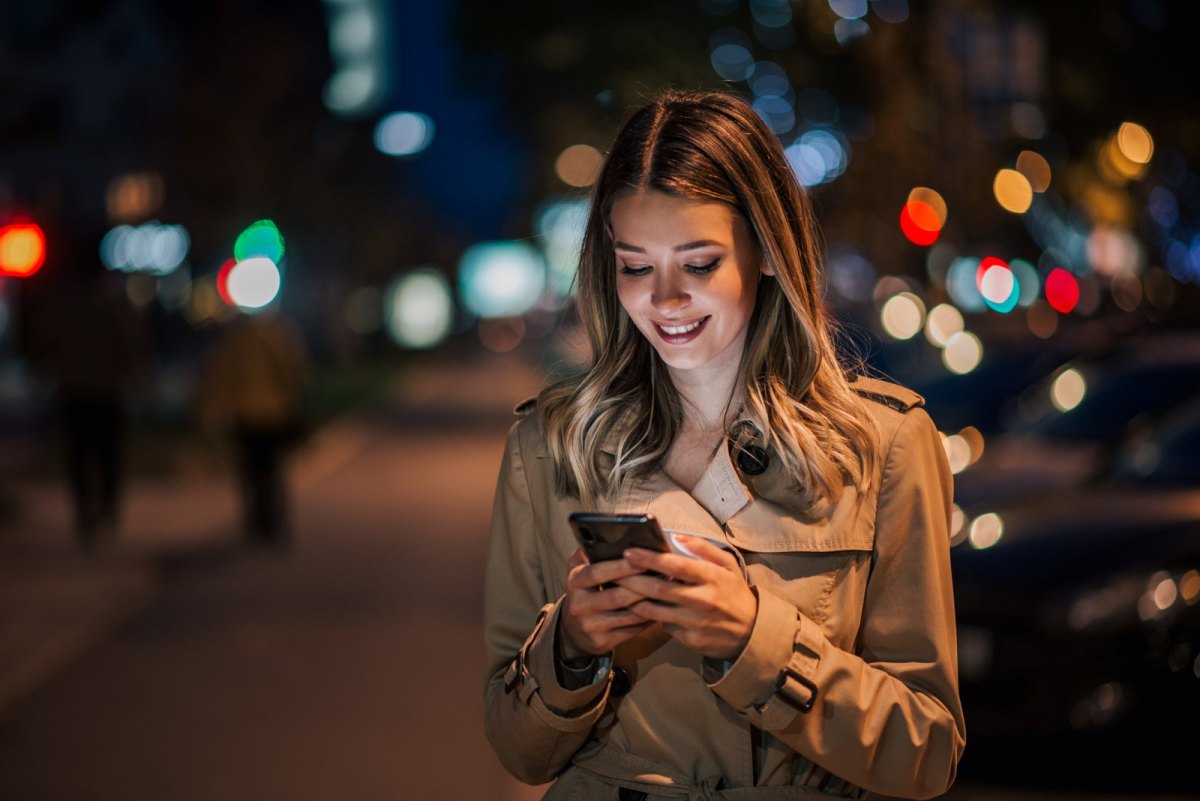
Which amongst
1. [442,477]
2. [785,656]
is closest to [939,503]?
[785,656]

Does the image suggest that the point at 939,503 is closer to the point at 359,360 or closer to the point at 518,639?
the point at 518,639

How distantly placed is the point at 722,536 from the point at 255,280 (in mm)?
23198

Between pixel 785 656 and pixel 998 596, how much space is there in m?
5.01

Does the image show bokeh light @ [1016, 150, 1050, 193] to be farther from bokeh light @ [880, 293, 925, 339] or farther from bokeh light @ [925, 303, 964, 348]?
bokeh light @ [925, 303, 964, 348]

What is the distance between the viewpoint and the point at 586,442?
8.80ft

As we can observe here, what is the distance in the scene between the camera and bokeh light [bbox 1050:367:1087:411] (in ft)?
35.0

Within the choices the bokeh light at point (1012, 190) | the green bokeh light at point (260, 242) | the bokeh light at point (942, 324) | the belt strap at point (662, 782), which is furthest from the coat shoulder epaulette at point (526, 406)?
the green bokeh light at point (260, 242)

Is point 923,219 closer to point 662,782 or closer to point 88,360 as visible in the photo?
point 88,360

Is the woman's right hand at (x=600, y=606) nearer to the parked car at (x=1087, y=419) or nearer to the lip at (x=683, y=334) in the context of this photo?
the lip at (x=683, y=334)

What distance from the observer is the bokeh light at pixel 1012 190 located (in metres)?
26.0

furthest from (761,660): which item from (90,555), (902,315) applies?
(902,315)

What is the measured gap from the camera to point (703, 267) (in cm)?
268

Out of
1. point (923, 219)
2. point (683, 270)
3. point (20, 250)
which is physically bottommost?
point (683, 270)

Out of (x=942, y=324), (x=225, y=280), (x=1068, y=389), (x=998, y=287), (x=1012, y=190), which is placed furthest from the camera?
(x=225, y=280)
